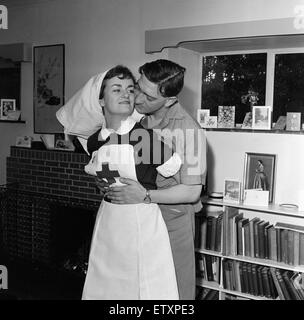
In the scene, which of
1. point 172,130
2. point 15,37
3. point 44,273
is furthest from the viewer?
point 15,37

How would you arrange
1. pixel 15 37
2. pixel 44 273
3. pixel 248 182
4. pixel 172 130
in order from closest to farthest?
pixel 172 130 < pixel 248 182 < pixel 44 273 < pixel 15 37

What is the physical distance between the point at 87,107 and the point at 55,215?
2.44m

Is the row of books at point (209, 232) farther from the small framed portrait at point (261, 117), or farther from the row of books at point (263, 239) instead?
the small framed portrait at point (261, 117)

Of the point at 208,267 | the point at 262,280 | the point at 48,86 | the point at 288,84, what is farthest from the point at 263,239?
the point at 48,86

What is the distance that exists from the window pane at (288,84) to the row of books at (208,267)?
1.12 metres

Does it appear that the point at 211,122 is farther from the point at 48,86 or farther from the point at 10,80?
the point at 10,80

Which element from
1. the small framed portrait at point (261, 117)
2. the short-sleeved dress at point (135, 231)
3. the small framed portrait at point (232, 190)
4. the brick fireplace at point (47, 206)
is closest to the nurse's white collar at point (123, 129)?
the short-sleeved dress at point (135, 231)

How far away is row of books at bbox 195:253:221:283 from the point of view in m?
3.14

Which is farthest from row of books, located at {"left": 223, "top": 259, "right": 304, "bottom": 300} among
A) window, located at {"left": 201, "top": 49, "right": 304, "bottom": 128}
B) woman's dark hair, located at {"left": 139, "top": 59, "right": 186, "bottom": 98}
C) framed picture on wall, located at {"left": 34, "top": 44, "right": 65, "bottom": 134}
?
framed picture on wall, located at {"left": 34, "top": 44, "right": 65, "bottom": 134}

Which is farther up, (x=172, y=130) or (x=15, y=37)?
(x=15, y=37)

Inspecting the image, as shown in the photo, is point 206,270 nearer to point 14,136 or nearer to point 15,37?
point 14,136

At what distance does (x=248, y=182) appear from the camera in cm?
306

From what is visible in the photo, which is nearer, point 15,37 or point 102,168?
point 102,168

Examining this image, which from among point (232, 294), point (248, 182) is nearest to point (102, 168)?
point (248, 182)
